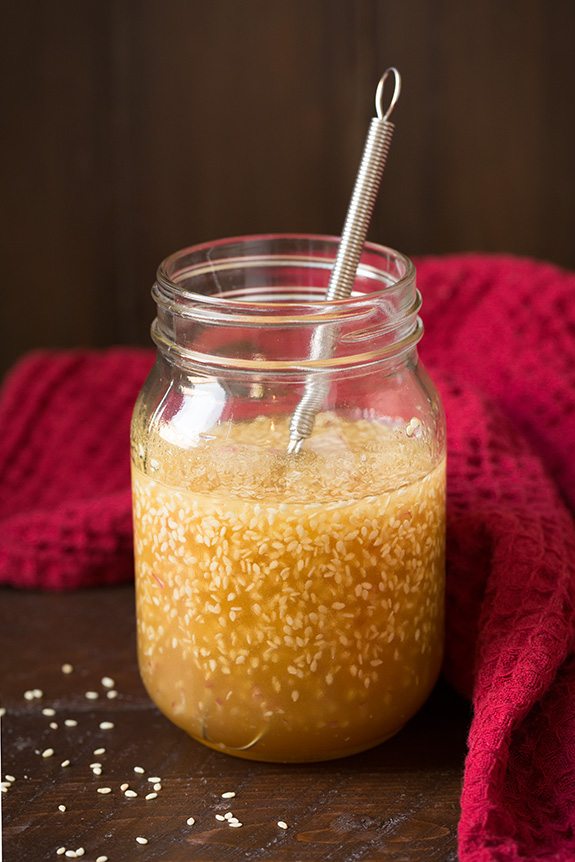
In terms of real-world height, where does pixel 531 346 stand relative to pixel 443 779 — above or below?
above

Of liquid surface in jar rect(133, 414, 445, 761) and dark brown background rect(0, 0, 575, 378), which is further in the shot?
dark brown background rect(0, 0, 575, 378)

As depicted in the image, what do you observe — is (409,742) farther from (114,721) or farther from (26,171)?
(26,171)

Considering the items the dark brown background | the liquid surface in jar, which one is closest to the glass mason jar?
the liquid surface in jar

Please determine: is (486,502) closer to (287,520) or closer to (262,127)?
(287,520)

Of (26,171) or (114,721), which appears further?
(26,171)

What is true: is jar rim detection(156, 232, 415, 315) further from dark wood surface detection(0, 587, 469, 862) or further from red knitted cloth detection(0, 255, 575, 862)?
dark wood surface detection(0, 587, 469, 862)

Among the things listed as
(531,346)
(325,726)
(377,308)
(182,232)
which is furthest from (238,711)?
(182,232)

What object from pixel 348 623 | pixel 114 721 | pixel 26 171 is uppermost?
pixel 26 171
